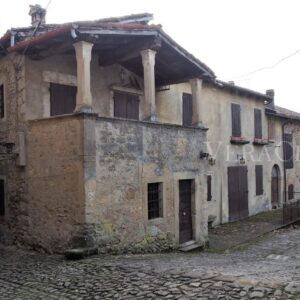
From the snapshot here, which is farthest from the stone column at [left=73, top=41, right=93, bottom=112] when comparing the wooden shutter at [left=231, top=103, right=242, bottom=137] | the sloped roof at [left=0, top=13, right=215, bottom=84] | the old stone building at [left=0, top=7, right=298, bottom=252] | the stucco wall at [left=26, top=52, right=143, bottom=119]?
the wooden shutter at [left=231, top=103, right=242, bottom=137]

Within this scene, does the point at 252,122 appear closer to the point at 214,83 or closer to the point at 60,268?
the point at 214,83

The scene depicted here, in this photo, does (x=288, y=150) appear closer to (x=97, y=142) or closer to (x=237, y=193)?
(x=237, y=193)

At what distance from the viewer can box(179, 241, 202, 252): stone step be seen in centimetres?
1139

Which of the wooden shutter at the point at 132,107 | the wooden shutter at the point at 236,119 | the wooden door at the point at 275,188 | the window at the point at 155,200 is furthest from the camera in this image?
the wooden door at the point at 275,188

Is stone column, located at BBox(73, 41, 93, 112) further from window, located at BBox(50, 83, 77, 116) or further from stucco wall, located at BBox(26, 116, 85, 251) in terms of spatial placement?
window, located at BBox(50, 83, 77, 116)

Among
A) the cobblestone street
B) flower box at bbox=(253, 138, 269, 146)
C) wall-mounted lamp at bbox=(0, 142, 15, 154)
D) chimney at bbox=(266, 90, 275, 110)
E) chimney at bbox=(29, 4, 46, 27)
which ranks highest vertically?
chimney at bbox=(29, 4, 46, 27)

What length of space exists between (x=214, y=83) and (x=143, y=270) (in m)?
10.3

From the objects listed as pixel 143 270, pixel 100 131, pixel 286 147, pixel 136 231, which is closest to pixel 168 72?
pixel 100 131

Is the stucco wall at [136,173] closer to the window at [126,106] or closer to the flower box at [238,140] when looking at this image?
the window at [126,106]

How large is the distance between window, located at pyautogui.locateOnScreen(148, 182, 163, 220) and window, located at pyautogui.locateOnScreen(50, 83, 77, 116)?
298cm

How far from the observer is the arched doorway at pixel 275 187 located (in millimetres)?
21625

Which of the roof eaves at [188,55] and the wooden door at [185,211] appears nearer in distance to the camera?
the roof eaves at [188,55]

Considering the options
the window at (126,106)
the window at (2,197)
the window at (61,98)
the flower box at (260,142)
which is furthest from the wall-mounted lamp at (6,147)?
the flower box at (260,142)

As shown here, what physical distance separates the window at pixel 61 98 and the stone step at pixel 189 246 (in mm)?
4865
